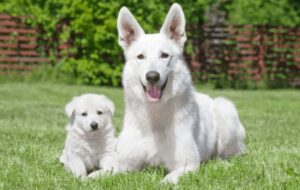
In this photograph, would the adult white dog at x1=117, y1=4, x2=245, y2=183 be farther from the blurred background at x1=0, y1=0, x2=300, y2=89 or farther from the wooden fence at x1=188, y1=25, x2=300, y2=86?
the wooden fence at x1=188, y1=25, x2=300, y2=86

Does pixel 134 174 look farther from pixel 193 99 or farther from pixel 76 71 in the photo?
pixel 76 71

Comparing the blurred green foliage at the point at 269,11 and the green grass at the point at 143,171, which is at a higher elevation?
the green grass at the point at 143,171

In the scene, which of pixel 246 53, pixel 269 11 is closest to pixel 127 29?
pixel 246 53

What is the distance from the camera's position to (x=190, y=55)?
94.3 feet

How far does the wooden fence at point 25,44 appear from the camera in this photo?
26422 millimetres

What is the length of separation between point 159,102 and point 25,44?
67.5 feet

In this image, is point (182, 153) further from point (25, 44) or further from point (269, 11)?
point (269, 11)

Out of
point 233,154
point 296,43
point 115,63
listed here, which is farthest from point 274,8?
point 233,154

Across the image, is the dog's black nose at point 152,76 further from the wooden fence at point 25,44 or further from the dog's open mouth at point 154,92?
the wooden fence at point 25,44

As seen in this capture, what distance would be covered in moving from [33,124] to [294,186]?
638cm

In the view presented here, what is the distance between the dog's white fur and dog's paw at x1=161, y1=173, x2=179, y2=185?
1024 millimetres

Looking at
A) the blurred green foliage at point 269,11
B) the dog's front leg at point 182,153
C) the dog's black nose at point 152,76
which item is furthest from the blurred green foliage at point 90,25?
the dog's black nose at point 152,76

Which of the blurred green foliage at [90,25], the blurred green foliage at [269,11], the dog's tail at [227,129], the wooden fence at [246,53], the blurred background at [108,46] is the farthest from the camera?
the blurred green foliage at [269,11]

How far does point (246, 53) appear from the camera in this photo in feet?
98.3
